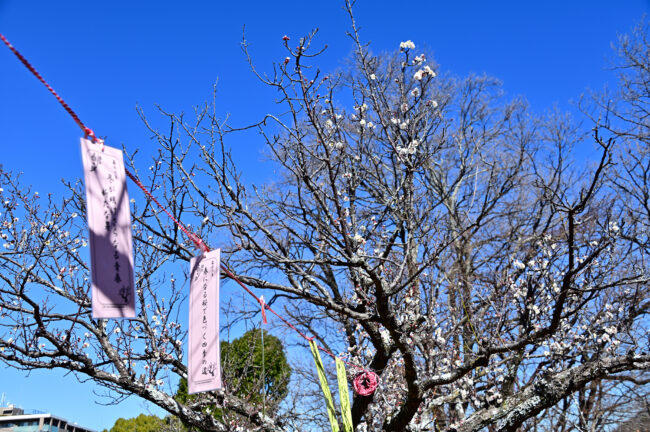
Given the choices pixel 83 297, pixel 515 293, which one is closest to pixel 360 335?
pixel 515 293

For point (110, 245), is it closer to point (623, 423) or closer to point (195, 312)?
point (195, 312)

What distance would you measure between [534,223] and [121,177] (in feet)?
29.6

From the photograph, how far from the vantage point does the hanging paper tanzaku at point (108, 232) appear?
9.77 feet

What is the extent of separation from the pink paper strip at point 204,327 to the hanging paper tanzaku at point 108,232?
32.3 inches

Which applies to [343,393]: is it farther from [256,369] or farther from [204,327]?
[256,369]

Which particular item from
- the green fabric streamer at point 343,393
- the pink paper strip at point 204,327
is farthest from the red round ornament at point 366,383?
the pink paper strip at point 204,327

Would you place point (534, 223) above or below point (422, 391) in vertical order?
above

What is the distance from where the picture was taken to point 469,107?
10.6 metres

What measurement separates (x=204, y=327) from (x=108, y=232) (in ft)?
3.85

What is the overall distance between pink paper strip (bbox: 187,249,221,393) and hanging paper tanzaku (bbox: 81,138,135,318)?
0.82 m

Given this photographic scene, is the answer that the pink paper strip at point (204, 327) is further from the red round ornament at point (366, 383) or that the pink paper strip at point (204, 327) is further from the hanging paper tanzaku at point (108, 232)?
the red round ornament at point (366, 383)

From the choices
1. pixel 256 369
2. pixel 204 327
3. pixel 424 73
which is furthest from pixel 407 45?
pixel 256 369

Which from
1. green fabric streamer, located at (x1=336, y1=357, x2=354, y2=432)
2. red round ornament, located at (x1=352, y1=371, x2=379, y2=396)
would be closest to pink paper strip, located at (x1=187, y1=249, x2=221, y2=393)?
green fabric streamer, located at (x1=336, y1=357, x2=354, y2=432)

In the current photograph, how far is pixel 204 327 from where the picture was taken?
3893 mm
